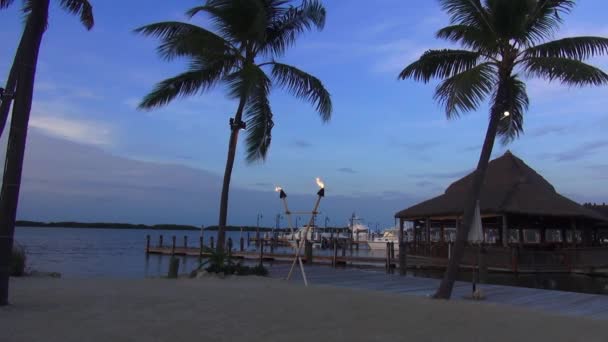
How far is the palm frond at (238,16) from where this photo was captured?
14.4 meters

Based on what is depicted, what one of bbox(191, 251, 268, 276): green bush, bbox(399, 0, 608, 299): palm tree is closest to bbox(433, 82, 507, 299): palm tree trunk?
bbox(399, 0, 608, 299): palm tree

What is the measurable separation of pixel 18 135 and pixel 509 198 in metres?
26.1

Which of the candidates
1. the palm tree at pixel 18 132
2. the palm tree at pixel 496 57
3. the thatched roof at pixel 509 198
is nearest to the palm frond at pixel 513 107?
the palm tree at pixel 496 57

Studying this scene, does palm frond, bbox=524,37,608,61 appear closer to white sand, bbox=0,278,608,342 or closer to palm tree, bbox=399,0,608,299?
palm tree, bbox=399,0,608,299

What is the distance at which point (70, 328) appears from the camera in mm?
6535

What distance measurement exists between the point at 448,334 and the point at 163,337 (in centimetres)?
364

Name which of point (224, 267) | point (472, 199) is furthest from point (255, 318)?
point (224, 267)

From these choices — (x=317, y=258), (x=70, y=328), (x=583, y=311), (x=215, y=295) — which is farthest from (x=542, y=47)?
(x=317, y=258)

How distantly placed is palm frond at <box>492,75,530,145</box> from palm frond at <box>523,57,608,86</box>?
572 millimetres

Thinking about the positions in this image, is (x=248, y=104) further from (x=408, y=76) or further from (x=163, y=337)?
(x=163, y=337)

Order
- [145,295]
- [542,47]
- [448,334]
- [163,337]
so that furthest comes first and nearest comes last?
[542,47] < [145,295] < [448,334] < [163,337]

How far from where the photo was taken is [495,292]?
12977mm

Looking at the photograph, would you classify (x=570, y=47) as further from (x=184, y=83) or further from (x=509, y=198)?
(x=509, y=198)

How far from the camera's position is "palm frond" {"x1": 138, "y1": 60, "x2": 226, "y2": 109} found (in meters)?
15.2
